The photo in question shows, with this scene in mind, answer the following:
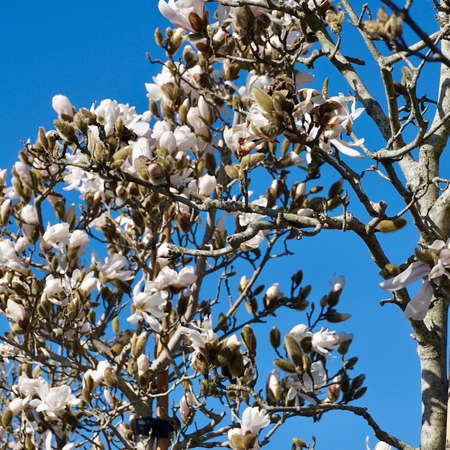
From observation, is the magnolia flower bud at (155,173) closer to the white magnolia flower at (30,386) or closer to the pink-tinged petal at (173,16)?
the pink-tinged petal at (173,16)

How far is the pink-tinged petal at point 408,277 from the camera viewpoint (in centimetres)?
135

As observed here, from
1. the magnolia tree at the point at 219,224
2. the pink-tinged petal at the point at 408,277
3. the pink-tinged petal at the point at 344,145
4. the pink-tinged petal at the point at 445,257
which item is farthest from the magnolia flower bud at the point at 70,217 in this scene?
the pink-tinged petal at the point at 445,257

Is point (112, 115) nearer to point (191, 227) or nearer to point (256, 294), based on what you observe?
point (191, 227)

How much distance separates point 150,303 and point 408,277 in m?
1.04

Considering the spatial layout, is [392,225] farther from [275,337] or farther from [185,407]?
[185,407]

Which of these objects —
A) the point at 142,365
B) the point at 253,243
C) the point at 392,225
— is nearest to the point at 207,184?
the point at 253,243

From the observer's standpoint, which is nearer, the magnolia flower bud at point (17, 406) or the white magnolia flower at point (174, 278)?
the white magnolia flower at point (174, 278)

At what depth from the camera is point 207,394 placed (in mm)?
1979

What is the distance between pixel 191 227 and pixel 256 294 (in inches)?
17.0

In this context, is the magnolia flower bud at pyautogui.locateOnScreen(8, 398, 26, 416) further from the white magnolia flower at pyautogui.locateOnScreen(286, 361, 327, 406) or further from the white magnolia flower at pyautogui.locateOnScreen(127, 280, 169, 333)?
the white magnolia flower at pyautogui.locateOnScreen(286, 361, 327, 406)

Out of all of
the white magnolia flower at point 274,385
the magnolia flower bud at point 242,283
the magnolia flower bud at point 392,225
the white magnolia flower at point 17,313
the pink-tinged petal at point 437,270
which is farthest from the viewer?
the magnolia flower bud at point 242,283

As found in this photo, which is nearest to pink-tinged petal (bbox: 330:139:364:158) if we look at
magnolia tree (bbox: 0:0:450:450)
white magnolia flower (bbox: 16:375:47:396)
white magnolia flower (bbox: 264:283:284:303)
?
magnolia tree (bbox: 0:0:450:450)

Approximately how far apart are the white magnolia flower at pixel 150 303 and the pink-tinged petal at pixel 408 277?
98 cm

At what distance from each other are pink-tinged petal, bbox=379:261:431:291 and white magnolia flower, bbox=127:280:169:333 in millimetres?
976
